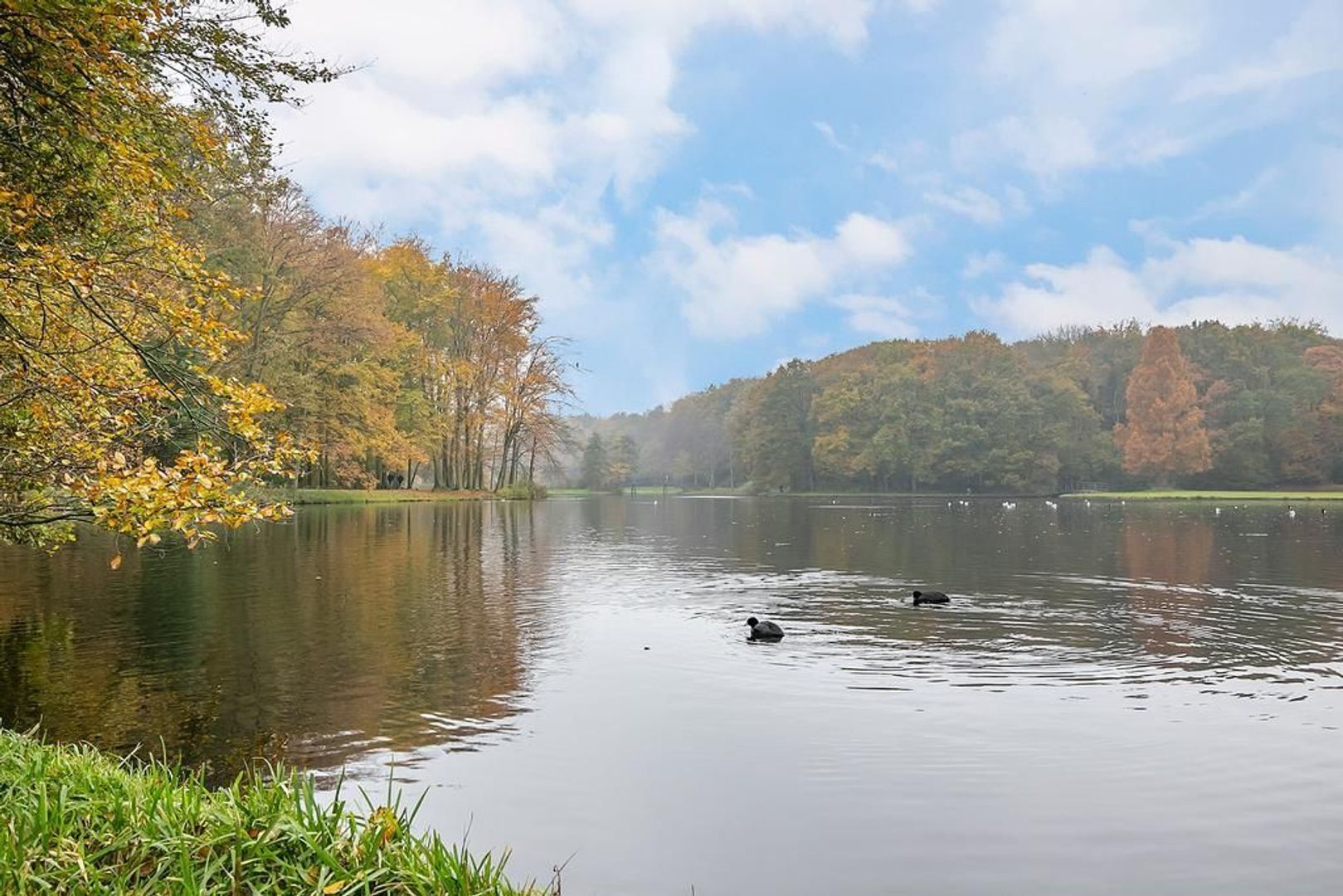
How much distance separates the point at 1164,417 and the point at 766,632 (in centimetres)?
9081

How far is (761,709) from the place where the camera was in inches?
443

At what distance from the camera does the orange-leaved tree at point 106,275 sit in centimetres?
775

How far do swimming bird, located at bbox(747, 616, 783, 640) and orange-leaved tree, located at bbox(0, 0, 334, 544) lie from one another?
25.9 feet

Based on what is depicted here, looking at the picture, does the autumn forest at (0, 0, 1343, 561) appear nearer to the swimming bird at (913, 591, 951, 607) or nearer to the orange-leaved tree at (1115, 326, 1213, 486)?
the orange-leaved tree at (1115, 326, 1213, 486)

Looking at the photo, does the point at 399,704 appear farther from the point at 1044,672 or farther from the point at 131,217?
the point at 1044,672

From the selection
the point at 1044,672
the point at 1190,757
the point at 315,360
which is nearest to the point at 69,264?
the point at 1190,757

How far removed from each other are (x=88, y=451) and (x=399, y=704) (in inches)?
170

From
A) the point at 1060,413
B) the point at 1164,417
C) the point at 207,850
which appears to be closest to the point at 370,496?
the point at 207,850

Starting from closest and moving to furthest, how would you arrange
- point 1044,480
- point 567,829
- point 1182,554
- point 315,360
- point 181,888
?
point 181,888 < point 567,829 < point 1182,554 < point 315,360 < point 1044,480

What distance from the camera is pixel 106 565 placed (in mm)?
23891

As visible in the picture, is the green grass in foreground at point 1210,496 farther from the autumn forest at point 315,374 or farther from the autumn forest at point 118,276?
the autumn forest at point 118,276

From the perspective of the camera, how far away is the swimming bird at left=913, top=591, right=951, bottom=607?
1903cm

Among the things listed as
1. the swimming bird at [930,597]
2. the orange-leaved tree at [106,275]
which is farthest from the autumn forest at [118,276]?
the swimming bird at [930,597]

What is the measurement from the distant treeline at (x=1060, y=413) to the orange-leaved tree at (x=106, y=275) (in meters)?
96.5
